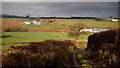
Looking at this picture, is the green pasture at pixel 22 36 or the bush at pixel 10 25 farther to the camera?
the green pasture at pixel 22 36

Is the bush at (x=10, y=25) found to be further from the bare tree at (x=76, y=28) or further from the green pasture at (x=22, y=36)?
the bare tree at (x=76, y=28)

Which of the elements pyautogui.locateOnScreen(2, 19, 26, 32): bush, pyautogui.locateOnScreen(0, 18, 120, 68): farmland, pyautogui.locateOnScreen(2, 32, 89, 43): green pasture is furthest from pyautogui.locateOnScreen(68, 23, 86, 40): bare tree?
pyautogui.locateOnScreen(2, 19, 26, 32): bush

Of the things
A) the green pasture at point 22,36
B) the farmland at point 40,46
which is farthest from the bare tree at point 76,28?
the green pasture at point 22,36

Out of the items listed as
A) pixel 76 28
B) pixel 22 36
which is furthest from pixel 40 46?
pixel 76 28

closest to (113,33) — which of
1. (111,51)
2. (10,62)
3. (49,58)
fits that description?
(111,51)

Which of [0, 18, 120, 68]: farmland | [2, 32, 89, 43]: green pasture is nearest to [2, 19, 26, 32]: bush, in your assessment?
[0, 18, 120, 68]: farmland

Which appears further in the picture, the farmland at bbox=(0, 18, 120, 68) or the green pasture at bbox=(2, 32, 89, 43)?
the green pasture at bbox=(2, 32, 89, 43)

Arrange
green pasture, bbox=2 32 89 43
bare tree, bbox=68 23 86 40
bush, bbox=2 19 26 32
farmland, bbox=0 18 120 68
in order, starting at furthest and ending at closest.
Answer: bare tree, bbox=68 23 86 40, green pasture, bbox=2 32 89 43, bush, bbox=2 19 26 32, farmland, bbox=0 18 120 68

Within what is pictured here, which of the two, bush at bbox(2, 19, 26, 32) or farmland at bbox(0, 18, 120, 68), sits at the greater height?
bush at bbox(2, 19, 26, 32)

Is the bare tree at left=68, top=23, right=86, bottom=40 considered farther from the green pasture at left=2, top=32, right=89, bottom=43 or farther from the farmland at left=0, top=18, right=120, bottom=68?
the green pasture at left=2, top=32, right=89, bottom=43

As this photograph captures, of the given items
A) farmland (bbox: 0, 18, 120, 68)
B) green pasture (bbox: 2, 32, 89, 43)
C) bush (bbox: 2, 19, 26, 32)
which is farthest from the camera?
green pasture (bbox: 2, 32, 89, 43)

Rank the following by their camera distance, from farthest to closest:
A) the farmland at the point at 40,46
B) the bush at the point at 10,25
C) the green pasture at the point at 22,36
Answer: the green pasture at the point at 22,36, the bush at the point at 10,25, the farmland at the point at 40,46

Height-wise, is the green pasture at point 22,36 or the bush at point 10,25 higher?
the bush at point 10,25
